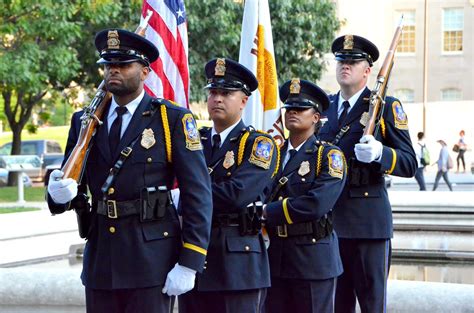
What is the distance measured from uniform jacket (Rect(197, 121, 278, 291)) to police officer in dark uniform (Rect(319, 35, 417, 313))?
942mm

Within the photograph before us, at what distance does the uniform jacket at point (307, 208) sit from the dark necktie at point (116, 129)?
1.22m

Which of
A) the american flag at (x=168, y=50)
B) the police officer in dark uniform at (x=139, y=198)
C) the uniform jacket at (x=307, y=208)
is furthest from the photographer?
the american flag at (x=168, y=50)

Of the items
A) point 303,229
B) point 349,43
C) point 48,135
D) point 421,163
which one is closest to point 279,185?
point 303,229

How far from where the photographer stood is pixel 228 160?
509 cm

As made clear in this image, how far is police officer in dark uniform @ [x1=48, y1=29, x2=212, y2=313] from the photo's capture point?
4.20m

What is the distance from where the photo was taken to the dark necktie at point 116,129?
170 inches

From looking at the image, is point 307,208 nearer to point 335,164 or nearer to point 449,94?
point 335,164

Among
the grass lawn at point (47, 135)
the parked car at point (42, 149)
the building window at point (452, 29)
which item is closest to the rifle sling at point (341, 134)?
the parked car at point (42, 149)

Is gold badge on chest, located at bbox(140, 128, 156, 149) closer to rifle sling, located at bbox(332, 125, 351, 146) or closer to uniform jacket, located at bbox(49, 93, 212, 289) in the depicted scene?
uniform jacket, located at bbox(49, 93, 212, 289)

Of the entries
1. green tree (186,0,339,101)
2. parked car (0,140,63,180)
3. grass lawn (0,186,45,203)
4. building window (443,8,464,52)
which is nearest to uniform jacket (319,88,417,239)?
grass lawn (0,186,45,203)

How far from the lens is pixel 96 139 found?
4340 mm

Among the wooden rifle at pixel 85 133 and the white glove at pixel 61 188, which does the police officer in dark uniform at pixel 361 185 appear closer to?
the wooden rifle at pixel 85 133

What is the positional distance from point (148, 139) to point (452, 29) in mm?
38671

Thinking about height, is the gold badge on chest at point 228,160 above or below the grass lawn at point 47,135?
below
